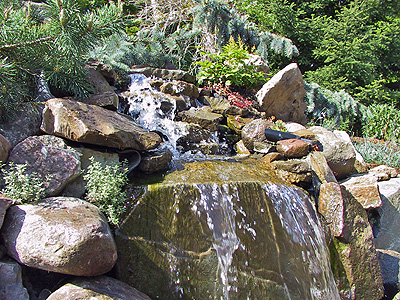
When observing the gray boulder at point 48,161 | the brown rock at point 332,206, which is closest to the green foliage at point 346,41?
the brown rock at point 332,206

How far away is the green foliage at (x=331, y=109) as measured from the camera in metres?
7.92

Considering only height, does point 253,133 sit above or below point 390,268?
above

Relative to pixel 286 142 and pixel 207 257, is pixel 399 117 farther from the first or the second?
pixel 207 257

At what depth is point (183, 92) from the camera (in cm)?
576

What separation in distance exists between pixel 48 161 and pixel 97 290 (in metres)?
1.26

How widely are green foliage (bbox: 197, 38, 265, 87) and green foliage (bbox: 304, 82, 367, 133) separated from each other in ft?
6.29

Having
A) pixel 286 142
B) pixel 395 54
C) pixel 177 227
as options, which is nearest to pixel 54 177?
pixel 177 227

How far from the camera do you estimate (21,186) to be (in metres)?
2.50

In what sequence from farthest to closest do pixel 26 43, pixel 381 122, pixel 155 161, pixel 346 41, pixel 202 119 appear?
pixel 346 41
pixel 381 122
pixel 202 119
pixel 155 161
pixel 26 43

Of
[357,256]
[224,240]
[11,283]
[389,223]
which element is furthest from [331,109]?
A: [11,283]

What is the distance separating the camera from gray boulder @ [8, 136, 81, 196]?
8.82 feet

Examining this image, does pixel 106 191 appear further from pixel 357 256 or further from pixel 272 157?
pixel 357 256

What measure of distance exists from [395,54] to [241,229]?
1213cm

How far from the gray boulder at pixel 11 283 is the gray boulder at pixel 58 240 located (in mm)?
77
